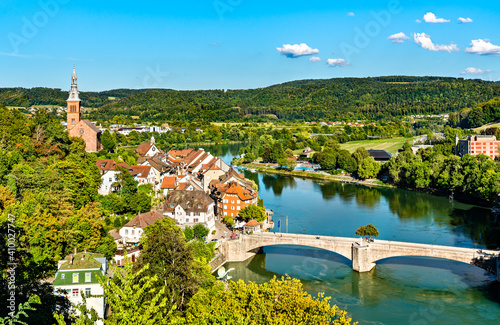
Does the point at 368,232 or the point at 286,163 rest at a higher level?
the point at 286,163

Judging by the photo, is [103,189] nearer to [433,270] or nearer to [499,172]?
[433,270]

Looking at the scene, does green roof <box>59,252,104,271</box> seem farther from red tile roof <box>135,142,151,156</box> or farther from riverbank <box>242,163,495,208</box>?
riverbank <box>242,163,495,208</box>

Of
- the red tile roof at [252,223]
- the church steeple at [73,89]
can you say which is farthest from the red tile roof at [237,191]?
the church steeple at [73,89]

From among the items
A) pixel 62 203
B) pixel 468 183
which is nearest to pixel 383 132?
pixel 468 183

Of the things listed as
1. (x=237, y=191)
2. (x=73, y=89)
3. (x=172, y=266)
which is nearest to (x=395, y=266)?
(x=237, y=191)

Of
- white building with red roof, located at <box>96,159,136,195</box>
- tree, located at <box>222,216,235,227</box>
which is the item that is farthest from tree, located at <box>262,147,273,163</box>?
tree, located at <box>222,216,235,227</box>

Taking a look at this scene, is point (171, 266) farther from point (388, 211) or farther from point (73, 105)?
point (73, 105)

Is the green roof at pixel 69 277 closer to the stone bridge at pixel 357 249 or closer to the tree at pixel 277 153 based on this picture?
the stone bridge at pixel 357 249
